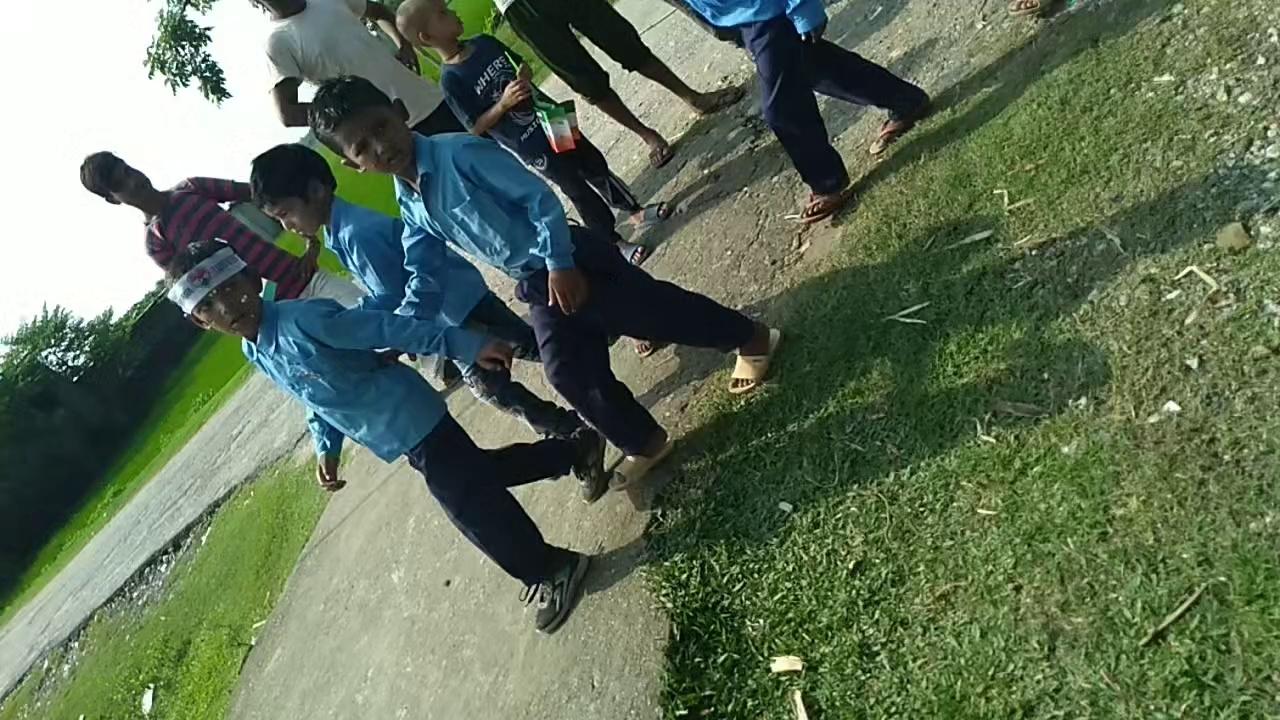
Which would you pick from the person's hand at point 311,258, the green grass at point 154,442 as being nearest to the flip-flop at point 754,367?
the person's hand at point 311,258

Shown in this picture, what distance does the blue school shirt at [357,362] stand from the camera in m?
3.52

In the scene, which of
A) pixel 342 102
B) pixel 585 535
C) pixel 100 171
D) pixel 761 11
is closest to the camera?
pixel 342 102

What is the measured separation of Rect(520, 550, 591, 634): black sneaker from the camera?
381 cm

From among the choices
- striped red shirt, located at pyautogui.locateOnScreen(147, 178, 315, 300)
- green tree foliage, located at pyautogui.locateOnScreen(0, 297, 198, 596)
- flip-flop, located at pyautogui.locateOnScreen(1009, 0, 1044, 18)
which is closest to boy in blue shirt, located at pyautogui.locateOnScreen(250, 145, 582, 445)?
striped red shirt, located at pyautogui.locateOnScreen(147, 178, 315, 300)

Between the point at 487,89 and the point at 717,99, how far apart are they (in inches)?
64.2

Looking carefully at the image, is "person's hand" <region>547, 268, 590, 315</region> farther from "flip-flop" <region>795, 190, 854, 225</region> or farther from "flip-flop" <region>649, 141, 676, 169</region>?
"flip-flop" <region>649, 141, 676, 169</region>

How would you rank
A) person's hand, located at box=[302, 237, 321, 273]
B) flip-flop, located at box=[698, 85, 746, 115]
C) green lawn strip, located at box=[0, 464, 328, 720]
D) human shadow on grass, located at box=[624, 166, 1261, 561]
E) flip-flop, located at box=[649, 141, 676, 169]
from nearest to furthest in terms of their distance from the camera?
human shadow on grass, located at box=[624, 166, 1261, 561]
person's hand, located at box=[302, 237, 321, 273]
flip-flop, located at box=[698, 85, 746, 115]
flip-flop, located at box=[649, 141, 676, 169]
green lawn strip, located at box=[0, 464, 328, 720]

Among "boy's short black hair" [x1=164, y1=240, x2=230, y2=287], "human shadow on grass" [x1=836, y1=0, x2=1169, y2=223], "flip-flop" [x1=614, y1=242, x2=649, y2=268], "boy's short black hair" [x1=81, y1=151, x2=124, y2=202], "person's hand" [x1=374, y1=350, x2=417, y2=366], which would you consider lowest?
"human shadow on grass" [x1=836, y1=0, x2=1169, y2=223]

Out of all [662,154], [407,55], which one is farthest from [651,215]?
[407,55]

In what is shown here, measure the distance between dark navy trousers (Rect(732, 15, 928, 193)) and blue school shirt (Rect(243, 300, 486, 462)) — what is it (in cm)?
150

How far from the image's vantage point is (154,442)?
2239cm

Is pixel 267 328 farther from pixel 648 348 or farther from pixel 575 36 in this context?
pixel 575 36

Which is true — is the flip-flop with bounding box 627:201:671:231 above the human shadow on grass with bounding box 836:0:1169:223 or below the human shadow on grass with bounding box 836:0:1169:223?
above

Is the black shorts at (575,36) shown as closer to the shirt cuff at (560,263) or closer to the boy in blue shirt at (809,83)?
the boy in blue shirt at (809,83)
